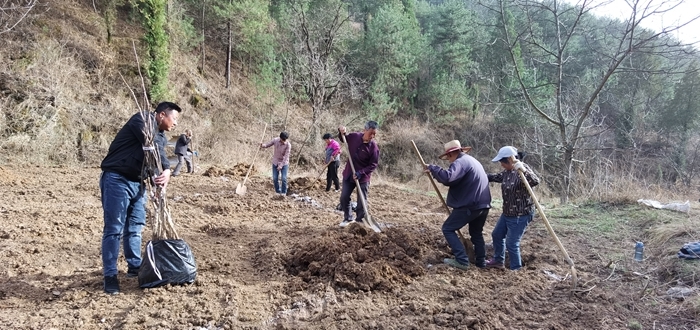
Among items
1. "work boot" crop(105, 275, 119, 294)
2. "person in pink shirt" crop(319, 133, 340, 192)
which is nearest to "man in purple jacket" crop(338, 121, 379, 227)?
"work boot" crop(105, 275, 119, 294)

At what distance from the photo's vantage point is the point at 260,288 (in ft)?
12.2

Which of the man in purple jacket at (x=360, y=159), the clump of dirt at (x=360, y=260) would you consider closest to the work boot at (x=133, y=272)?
the clump of dirt at (x=360, y=260)

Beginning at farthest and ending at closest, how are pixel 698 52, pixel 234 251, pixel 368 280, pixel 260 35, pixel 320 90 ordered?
pixel 260 35, pixel 320 90, pixel 698 52, pixel 234 251, pixel 368 280

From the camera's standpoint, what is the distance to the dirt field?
3170 mm

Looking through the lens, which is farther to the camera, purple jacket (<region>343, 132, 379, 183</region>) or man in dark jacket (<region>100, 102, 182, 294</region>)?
purple jacket (<region>343, 132, 379, 183</region>)

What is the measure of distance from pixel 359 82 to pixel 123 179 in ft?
74.7

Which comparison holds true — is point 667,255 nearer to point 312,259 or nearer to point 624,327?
point 624,327

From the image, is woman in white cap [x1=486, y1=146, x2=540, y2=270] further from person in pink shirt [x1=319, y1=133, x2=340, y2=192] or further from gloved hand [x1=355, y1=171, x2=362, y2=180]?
person in pink shirt [x1=319, y1=133, x2=340, y2=192]

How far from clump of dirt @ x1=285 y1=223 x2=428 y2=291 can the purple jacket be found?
118cm

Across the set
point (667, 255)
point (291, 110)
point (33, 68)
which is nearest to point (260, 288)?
point (667, 255)

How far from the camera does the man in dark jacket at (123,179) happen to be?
11.3 feet

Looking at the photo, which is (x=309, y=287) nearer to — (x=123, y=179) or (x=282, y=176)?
(x=123, y=179)

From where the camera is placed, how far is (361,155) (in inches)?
229

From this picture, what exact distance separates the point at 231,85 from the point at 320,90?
625 centimetres
